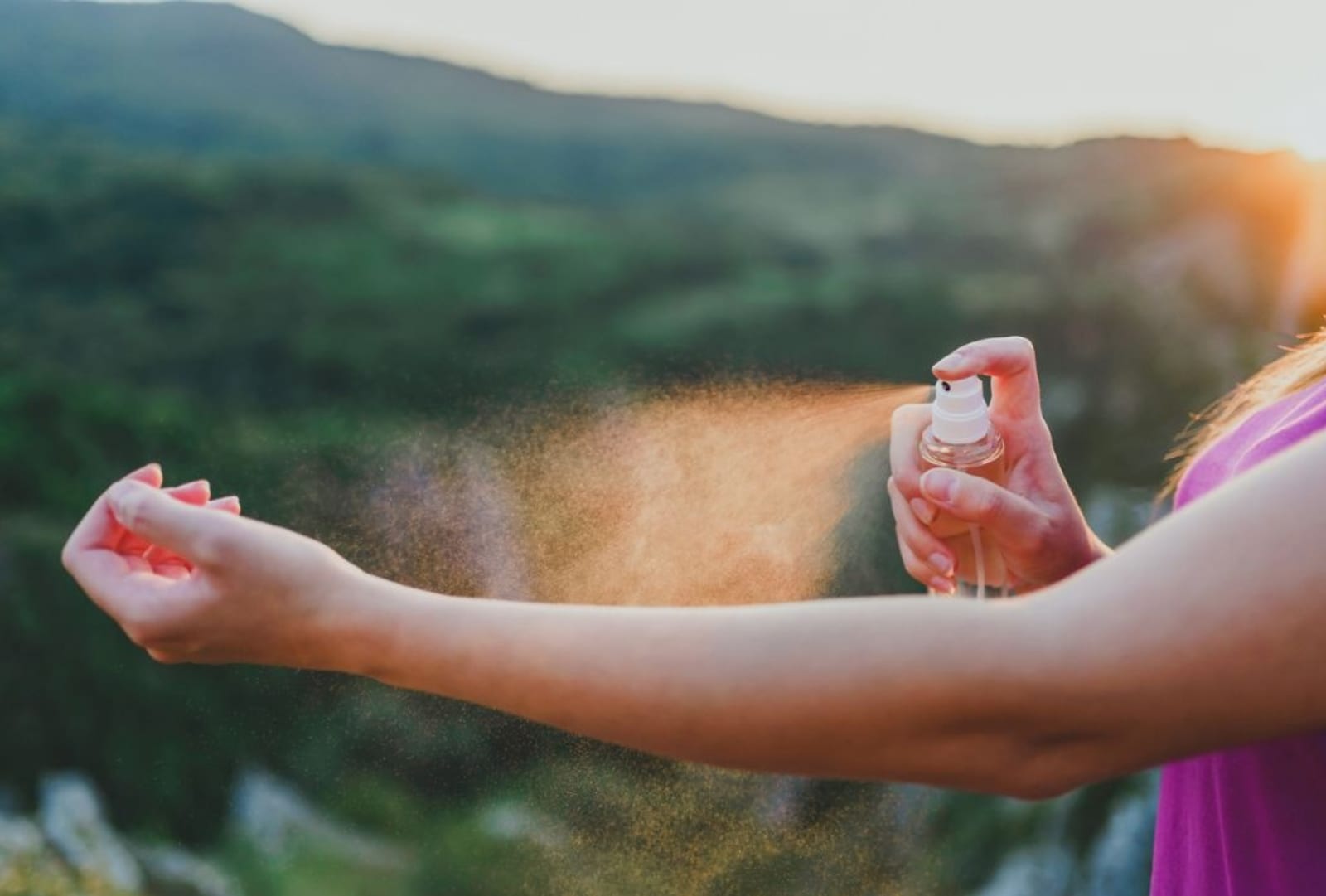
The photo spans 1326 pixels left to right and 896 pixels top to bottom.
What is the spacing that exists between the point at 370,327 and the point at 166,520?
5.04 feet

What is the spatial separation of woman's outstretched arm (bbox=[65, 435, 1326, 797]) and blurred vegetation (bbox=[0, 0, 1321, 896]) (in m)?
1.54

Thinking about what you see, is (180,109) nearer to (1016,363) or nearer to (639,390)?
(639,390)

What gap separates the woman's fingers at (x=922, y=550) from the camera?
3.92 feet

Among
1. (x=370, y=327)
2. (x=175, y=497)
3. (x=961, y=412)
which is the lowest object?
(x=370, y=327)

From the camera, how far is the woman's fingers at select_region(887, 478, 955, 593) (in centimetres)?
120

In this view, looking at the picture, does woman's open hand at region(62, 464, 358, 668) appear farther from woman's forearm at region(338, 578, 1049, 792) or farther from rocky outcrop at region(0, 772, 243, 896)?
rocky outcrop at region(0, 772, 243, 896)

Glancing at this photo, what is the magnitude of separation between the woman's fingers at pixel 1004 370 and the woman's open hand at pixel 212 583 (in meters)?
0.64

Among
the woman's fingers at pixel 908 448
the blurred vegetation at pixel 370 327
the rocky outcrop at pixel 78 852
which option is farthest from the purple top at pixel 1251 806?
the rocky outcrop at pixel 78 852

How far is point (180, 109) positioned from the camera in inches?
89.6

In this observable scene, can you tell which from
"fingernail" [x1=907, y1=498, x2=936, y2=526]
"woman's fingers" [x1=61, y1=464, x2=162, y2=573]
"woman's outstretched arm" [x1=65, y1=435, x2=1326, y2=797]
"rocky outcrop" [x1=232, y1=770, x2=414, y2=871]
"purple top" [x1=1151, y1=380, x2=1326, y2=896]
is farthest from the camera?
"rocky outcrop" [x1=232, y1=770, x2=414, y2=871]

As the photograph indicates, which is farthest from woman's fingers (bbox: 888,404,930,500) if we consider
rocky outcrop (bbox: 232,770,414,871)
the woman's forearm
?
rocky outcrop (bbox: 232,770,414,871)

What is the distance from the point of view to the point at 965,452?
3.84 feet

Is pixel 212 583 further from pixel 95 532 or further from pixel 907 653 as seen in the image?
pixel 907 653

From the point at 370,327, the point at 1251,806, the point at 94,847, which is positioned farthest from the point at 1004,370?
the point at 94,847
